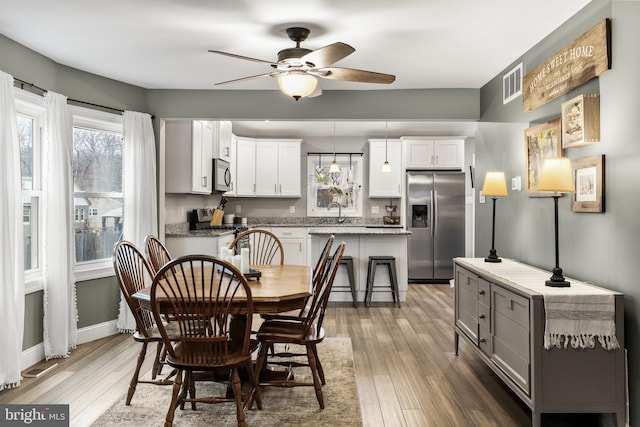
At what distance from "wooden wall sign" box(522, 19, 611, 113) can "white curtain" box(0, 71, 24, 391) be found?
3.71 meters

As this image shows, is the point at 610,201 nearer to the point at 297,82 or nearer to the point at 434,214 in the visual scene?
the point at 297,82

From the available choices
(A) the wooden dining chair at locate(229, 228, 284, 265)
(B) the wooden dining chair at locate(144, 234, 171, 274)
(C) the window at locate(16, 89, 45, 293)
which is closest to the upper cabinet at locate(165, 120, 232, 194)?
(A) the wooden dining chair at locate(229, 228, 284, 265)

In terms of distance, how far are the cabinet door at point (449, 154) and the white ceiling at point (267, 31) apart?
3.43 meters

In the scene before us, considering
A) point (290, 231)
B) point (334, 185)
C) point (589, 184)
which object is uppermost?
point (334, 185)

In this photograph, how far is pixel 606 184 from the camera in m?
2.64

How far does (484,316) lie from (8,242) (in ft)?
10.7

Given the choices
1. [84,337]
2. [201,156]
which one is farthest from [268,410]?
[201,156]

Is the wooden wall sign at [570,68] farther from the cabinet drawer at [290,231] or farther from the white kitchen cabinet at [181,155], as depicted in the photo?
the cabinet drawer at [290,231]

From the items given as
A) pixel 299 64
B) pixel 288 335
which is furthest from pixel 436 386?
pixel 299 64

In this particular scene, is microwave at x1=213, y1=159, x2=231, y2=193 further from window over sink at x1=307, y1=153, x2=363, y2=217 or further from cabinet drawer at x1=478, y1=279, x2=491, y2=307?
cabinet drawer at x1=478, y1=279, x2=491, y2=307

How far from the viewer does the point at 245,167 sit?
311 inches

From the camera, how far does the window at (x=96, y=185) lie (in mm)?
4379

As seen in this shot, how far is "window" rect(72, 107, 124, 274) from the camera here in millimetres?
4379

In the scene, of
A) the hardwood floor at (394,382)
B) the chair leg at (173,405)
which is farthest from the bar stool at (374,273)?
the chair leg at (173,405)
